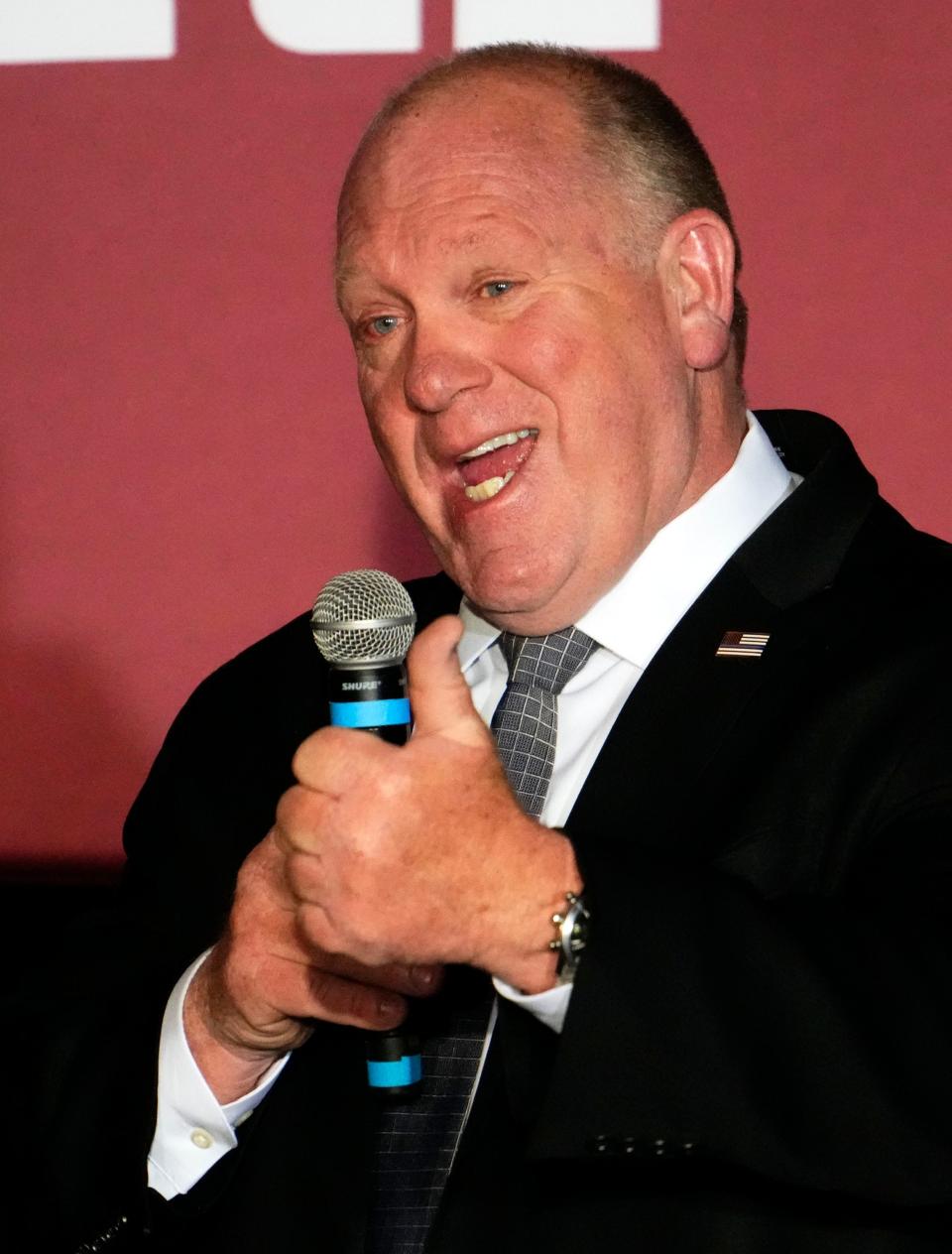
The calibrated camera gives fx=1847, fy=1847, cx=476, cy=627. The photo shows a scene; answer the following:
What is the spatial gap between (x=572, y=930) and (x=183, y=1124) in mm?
598

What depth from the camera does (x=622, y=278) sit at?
1.90 meters

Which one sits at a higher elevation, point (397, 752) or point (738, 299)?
point (738, 299)

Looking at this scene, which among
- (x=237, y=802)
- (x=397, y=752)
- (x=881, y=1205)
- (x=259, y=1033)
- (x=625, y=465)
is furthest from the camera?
(x=237, y=802)

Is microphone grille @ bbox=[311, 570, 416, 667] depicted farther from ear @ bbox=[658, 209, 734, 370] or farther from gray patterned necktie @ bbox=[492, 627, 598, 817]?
ear @ bbox=[658, 209, 734, 370]

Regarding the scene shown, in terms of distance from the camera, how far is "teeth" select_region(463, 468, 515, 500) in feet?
6.04

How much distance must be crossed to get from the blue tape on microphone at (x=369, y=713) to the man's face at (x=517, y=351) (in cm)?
50

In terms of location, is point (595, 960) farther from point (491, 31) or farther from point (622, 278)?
point (491, 31)

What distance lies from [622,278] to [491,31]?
902 millimetres

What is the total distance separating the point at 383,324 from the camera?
192cm

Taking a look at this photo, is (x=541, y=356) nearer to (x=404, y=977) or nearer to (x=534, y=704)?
(x=534, y=704)

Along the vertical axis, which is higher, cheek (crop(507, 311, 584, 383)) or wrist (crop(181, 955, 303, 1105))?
cheek (crop(507, 311, 584, 383))

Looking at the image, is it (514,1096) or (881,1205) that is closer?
(514,1096)

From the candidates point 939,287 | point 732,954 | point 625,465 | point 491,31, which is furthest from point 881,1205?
point 491,31

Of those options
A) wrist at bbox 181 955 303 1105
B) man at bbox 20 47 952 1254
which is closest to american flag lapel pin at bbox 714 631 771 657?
man at bbox 20 47 952 1254
